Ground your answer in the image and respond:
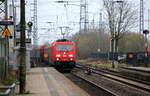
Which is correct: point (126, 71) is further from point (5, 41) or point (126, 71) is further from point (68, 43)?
point (5, 41)

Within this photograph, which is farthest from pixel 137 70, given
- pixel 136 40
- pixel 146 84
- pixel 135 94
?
pixel 136 40

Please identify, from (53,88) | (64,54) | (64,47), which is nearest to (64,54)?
(64,54)

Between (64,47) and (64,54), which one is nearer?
(64,54)

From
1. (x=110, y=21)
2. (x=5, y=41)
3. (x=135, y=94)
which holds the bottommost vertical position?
(x=135, y=94)

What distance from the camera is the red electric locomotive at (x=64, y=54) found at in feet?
119

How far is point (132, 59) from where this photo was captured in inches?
1836

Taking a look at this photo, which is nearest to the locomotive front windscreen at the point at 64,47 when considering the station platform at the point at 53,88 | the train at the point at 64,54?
the train at the point at 64,54

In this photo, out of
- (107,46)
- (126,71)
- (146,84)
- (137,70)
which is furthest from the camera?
(107,46)

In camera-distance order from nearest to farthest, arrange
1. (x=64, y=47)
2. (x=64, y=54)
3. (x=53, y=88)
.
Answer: (x=53, y=88), (x=64, y=54), (x=64, y=47)

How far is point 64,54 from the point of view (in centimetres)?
3634

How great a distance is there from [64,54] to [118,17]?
7.99 meters

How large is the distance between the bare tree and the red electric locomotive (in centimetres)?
518

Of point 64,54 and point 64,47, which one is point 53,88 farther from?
point 64,47

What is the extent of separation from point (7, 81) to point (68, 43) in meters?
17.7
